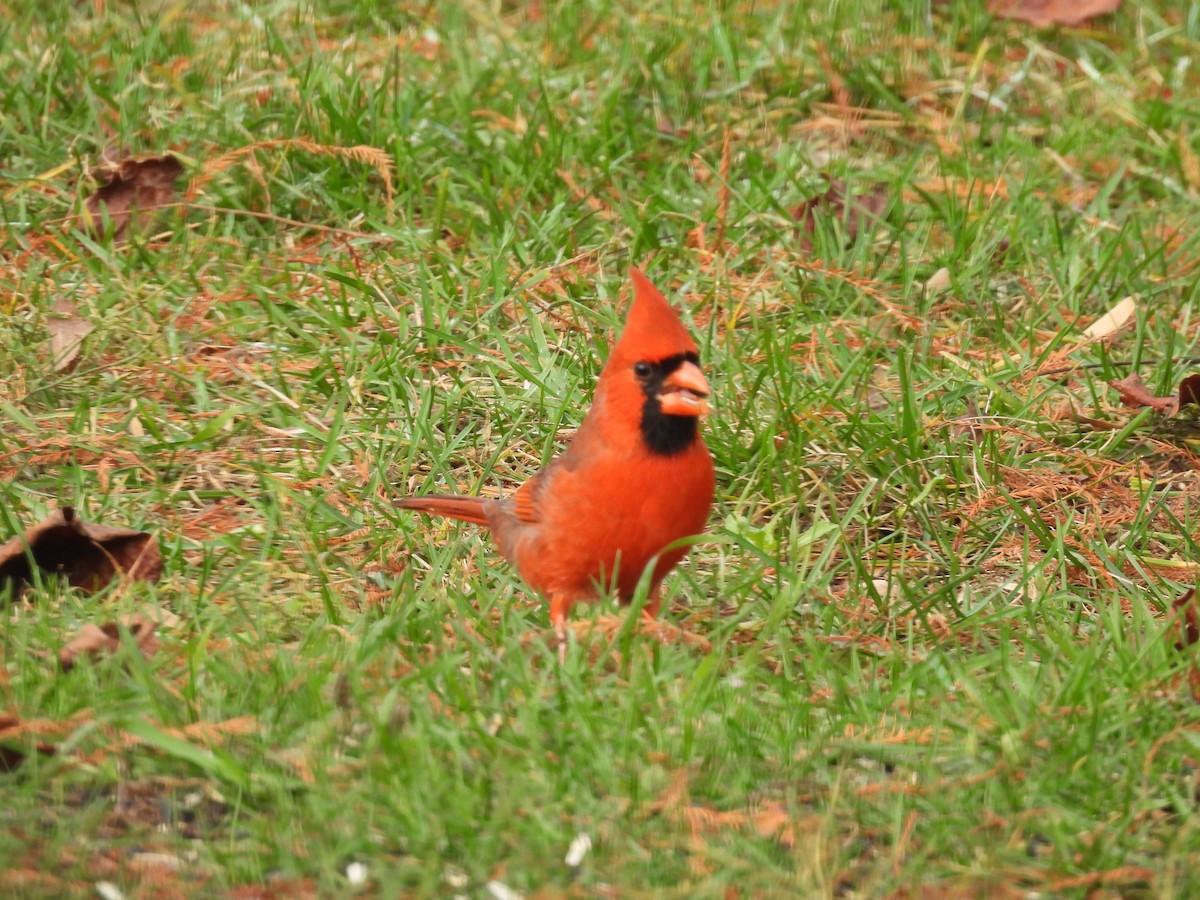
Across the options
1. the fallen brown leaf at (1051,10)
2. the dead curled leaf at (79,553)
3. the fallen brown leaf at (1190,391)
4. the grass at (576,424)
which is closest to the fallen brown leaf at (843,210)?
the grass at (576,424)

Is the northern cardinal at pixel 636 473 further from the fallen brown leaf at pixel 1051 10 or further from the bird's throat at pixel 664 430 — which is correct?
the fallen brown leaf at pixel 1051 10

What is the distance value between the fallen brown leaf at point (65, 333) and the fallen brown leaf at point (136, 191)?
0.50 metres

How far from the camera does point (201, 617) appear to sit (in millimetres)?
3525

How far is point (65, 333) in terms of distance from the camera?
→ 462 centimetres

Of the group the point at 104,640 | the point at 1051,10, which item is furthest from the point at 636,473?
the point at 1051,10

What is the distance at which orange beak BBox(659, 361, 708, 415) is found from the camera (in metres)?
3.29

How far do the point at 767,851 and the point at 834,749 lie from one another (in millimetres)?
329

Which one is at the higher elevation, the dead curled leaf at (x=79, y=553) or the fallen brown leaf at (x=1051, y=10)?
the fallen brown leaf at (x=1051, y=10)

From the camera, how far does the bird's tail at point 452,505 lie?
3.82m

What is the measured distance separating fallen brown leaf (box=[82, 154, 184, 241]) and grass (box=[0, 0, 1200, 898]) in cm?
7

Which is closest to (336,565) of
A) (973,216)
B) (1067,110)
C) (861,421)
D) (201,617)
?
(201,617)

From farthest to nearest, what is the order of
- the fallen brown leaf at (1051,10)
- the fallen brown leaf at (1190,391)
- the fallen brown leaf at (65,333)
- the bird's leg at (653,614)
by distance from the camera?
the fallen brown leaf at (1051,10) → the fallen brown leaf at (65,333) → the fallen brown leaf at (1190,391) → the bird's leg at (653,614)

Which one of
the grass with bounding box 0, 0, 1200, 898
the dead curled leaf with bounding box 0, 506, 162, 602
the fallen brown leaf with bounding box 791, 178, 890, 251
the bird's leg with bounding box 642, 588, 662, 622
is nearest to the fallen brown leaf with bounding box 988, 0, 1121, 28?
the grass with bounding box 0, 0, 1200, 898

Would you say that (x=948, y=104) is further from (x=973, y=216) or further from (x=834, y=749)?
(x=834, y=749)
